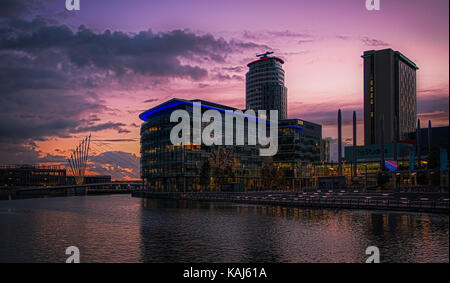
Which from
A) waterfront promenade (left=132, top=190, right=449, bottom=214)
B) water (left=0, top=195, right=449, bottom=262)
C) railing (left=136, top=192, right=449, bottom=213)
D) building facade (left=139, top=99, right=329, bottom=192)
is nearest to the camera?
water (left=0, top=195, right=449, bottom=262)

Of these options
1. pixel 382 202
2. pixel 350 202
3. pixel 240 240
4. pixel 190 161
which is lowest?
pixel 240 240

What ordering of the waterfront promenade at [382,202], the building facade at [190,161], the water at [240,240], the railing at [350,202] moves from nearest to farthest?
the water at [240,240], the railing at [350,202], the waterfront promenade at [382,202], the building facade at [190,161]

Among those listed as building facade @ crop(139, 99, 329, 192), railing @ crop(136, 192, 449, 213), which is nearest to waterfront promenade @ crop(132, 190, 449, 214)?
railing @ crop(136, 192, 449, 213)

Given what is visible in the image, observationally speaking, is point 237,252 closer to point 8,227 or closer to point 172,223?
point 172,223

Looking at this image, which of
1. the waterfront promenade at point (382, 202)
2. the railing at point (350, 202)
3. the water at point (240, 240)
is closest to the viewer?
the water at point (240, 240)

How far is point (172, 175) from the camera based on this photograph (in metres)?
130

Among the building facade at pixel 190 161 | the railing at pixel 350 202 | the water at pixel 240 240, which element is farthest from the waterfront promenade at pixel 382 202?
the building facade at pixel 190 161

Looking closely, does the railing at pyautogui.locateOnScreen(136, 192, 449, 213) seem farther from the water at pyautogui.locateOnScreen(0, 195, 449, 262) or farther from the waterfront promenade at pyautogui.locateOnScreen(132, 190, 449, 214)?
the water at pyautogui.locateOnScreen(0, 195, 449, 262)

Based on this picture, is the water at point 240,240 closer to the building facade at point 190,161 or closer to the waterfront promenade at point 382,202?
the waterfront promenade at point 382,202

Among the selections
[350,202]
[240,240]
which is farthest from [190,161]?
[240,240]

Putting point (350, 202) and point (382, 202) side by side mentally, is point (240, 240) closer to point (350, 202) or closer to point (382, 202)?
point (382, 202)

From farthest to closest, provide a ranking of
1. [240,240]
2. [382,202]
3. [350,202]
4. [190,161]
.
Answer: [190,161] < [350,202] < [382,202] < [240,240]

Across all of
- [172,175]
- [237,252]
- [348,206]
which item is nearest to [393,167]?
[348,206]

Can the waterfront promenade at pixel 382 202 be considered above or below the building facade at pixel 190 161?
below
